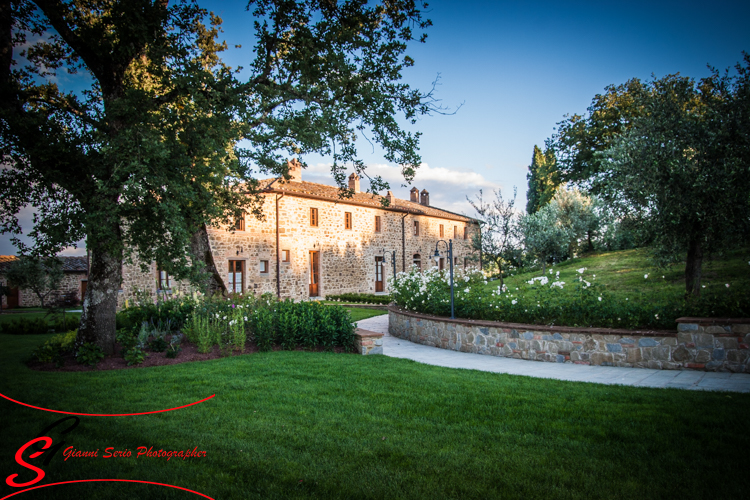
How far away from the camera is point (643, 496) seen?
2346 millimetres

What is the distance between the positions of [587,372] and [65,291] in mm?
29524

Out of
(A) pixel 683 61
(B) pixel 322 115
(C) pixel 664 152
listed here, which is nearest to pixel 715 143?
(C) pixel 664 152

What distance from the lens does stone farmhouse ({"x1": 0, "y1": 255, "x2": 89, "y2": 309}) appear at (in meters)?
24.3

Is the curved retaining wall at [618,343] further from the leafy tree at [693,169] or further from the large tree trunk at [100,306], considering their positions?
the large tree trunk at [100,306]

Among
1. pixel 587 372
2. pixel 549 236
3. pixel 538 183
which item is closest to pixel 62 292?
pixel 587 372

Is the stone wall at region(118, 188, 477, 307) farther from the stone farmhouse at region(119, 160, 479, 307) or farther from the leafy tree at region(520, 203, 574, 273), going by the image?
the leafy tree at region(520, 203, 574, 273)

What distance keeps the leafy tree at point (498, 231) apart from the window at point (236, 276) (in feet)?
38.6

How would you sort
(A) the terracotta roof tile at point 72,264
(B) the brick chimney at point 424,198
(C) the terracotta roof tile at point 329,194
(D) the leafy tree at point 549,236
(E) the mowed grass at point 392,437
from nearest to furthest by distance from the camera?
(E) the mowed grass at point 392,437 → (C) the terracotta roof tile at point 329,194 → (D) the leafy tree at point 549,236 → (A) the terracotta roof tile at point 72,264 → (B) the brick chimney at point 424,198

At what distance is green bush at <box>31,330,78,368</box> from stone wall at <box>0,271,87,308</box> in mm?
21799

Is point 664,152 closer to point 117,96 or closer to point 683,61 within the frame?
point 683,61

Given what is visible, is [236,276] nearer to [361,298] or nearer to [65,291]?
[361,298]

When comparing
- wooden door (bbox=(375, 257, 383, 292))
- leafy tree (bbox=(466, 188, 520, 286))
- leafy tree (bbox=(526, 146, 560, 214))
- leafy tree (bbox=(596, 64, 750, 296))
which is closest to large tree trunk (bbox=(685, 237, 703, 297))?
leafy tree (bbox=(596, 64, 750, 296))

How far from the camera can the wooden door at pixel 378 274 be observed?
2543cm

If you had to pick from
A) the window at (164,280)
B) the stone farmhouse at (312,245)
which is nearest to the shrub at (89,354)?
the stone farmhouse at (312,245)
